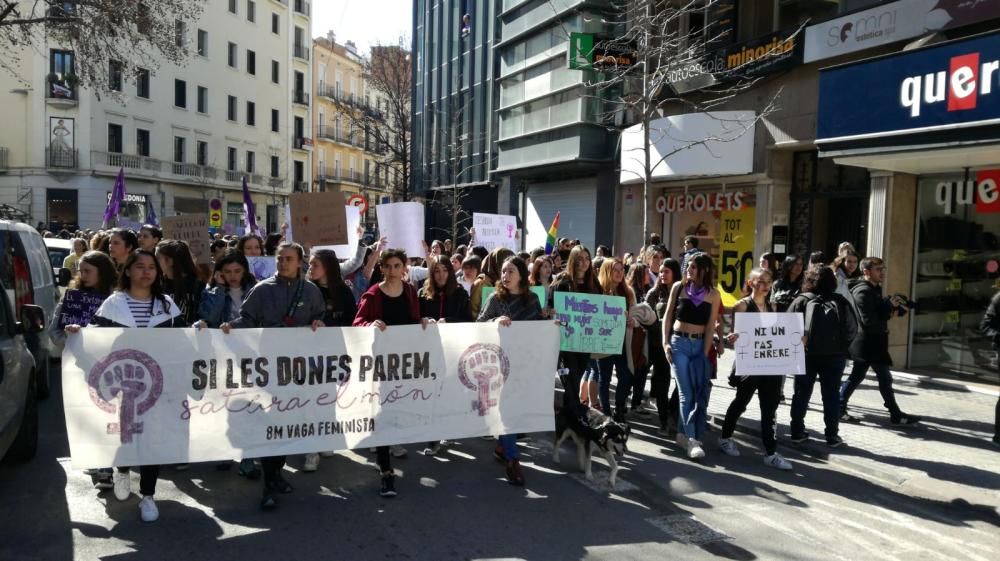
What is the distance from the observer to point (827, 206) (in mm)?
14055

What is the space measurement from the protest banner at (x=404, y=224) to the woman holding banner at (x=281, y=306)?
3.57 meters

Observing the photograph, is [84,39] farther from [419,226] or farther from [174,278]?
[174,278]

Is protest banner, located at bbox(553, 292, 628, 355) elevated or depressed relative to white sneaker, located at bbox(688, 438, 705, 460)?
elevated

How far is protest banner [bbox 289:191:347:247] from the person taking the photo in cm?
901

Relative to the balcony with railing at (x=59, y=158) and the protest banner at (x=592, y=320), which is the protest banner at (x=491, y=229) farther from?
the balcony with railing at (x=59, y=158)

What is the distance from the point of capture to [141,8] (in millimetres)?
16031

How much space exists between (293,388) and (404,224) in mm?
4106

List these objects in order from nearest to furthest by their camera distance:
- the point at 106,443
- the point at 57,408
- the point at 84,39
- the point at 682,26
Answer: the point at 106,443
the point at 57,408
the point at 84,39
the point at 682,26

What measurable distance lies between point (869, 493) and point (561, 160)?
15.1 metres

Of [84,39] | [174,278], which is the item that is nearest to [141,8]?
[84,39]


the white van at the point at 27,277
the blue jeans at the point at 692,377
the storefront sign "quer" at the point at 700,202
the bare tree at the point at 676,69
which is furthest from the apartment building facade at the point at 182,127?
the blue jeans at the point at 692,377

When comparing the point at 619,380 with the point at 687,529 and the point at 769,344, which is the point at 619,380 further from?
the point at 687,529

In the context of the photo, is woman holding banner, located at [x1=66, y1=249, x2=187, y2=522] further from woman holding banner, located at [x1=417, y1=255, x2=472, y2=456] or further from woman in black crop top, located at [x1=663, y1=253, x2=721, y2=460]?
woman in black crop top, located at [x1=663, y1=253, x2=721, y2=460]

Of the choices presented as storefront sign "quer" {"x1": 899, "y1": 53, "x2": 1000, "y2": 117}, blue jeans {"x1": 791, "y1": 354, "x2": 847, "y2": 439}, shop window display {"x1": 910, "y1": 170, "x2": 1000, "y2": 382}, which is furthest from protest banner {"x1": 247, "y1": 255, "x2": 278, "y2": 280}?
shop window display {"x1": 910, "y1": 170, "x2": 1000, "y2": 382}
